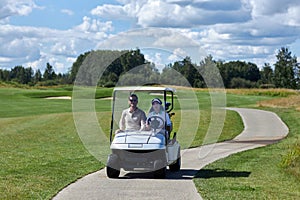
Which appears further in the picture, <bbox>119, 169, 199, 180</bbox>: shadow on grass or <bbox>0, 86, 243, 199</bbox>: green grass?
<bbox>119, 169, 199, 180</bbox>: shadow on grass

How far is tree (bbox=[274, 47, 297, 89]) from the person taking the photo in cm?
12094

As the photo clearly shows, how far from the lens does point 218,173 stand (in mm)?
15516

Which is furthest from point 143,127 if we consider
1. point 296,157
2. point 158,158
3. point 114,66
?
point 296,157

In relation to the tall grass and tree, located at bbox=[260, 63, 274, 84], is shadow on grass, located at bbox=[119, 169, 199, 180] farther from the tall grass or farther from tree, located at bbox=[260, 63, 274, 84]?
tree, located at bbox=[260, 63, 274, 84]

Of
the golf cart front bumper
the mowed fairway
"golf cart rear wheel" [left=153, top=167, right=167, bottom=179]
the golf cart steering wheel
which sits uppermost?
the golf cart steering wheel

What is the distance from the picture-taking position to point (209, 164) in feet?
58.1

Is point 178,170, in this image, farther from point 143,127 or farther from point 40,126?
point 40,126

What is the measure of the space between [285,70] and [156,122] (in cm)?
11120

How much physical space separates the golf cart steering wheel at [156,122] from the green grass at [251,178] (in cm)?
151

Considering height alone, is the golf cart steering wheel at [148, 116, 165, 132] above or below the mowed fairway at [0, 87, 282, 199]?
above

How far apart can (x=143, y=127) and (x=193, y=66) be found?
3.85 metres

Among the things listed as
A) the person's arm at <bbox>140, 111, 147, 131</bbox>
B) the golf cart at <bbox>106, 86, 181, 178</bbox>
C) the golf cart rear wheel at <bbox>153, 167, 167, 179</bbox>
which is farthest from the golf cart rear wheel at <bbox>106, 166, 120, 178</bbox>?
the person's arm at <bbox>140, 111, 147, 131</bbox>

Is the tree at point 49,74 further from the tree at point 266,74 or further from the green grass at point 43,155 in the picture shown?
the green grass at point 43,155

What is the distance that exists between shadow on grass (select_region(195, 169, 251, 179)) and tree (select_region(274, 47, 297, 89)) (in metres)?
106
